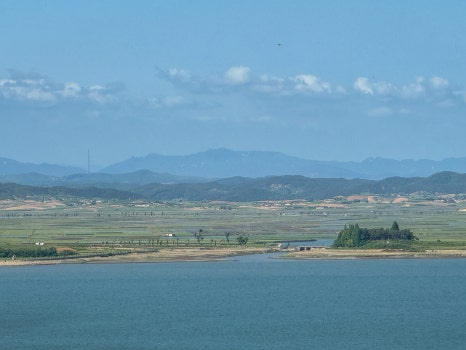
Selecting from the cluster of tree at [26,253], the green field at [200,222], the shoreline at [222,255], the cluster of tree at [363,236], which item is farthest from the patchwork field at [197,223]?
the shoreline at [222,255]

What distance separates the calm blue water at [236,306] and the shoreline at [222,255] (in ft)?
8.23

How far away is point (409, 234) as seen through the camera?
84.2 metres

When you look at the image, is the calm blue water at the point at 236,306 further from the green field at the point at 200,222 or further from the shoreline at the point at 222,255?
the green field at the point at 200,222

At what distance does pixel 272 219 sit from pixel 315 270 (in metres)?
60.1

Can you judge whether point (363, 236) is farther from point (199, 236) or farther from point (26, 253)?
point (26, 253)

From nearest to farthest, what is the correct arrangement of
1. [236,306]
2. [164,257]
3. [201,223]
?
[236,306] < [164,257] < [201,223]

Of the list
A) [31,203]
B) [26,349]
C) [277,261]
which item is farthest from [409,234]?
[31,203]

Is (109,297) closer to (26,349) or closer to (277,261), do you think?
(26,349)

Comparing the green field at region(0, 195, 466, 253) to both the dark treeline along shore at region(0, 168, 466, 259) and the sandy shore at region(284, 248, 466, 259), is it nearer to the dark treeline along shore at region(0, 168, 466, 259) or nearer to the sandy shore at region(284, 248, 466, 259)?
the dark treeline along shore at region(0, 168, 466, 259)

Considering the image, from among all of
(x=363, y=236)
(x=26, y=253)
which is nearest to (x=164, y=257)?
(x=26, y=253)

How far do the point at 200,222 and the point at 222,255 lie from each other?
42214 mm

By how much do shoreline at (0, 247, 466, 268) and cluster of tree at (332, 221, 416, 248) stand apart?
6.55 feet

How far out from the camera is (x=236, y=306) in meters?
52.4

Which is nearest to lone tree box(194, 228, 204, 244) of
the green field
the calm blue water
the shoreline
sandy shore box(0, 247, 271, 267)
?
the green field
